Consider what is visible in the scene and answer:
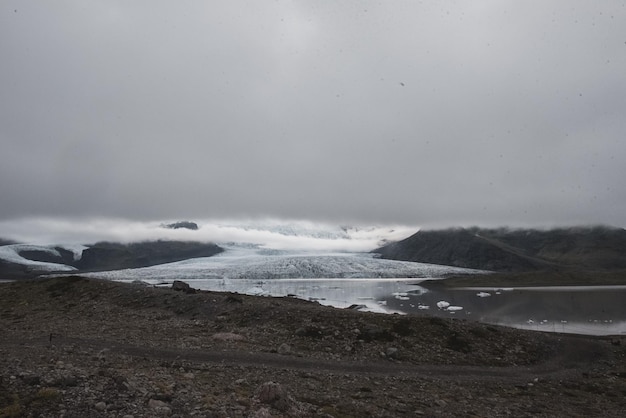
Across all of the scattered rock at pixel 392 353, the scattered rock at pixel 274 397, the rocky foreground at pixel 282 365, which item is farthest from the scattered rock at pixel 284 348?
the scattered rock at pixel 274 397

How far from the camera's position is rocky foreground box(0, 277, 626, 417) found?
1033 centimetres

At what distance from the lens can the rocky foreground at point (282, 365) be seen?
1033 centimetres

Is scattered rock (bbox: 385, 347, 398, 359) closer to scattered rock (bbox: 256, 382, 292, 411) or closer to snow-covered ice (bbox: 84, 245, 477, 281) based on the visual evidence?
scattered rock (bbox: 256, 382, 292, 411)

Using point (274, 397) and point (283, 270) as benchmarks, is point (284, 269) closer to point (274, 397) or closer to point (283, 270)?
point (283, 270)

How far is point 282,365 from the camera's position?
17.0 metres

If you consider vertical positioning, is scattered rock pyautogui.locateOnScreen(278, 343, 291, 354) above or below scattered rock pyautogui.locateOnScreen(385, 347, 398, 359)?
above

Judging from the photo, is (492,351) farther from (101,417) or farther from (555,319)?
(555,319)

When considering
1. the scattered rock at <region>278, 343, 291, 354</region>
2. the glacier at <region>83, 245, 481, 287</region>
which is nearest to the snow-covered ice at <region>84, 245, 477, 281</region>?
the glacier at <region>83, 245, 481, 287</region>

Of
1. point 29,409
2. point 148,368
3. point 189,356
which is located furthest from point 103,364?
point 29,409

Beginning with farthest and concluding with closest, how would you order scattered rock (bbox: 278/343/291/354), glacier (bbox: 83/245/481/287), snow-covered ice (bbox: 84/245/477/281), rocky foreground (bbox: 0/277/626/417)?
snow-covered ice (bbox: 84/245/477/281) → glacier (bbox: 83/245/481/287) → scattered rock (bbox: 278/343/291/354) → rocky foreground (bbox: 0/277/626/417)

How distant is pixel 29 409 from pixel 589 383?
2047 cm

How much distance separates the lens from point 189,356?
17.1 metres

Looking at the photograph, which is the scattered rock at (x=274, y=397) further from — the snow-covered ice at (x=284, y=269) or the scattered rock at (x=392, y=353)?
the snow-covered ice at (x=284, y=269)

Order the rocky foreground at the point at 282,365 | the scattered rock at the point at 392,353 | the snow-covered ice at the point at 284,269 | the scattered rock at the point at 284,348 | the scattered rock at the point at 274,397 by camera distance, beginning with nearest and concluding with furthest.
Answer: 1. the rocky foreground at the point at 282,365
2. the scattered rock at the point at 274,397
3. the scattered rock at the point at 284,348
4. the scattered rock at the point at 392,353
5. the snow-covered ice at the point at 284,269
